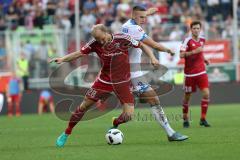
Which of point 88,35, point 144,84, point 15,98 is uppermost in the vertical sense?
point 88,35

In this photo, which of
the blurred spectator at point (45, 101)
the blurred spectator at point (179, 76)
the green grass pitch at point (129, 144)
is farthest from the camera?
the blurred spectator at point (179, 76)

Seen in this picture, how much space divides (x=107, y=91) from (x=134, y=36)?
1187 millimetres

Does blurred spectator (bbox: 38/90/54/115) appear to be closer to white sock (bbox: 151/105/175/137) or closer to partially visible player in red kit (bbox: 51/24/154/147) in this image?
partially visible player in red kit (bbox: 51/24/154/147)

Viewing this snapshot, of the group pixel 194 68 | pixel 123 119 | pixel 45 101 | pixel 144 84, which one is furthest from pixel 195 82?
pixel 45 101

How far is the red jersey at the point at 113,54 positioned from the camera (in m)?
12.9

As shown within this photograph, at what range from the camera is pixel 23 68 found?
96.1 feet

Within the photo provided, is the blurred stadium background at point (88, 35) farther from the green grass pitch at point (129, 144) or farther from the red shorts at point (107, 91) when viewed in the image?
the red shorts at point (107, 91)

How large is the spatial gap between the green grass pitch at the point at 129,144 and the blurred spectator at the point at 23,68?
34.0ft

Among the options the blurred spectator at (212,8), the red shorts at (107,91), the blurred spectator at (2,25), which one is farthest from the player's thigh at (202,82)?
the blurred spectator at (2,25)

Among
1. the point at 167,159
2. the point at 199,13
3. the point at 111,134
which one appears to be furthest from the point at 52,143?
the point at 199,13

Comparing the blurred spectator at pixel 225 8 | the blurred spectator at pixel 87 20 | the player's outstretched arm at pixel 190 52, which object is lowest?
the player's outstretched arm at pixel 190 52

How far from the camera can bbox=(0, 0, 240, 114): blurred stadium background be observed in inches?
1155

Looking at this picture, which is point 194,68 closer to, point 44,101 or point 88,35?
point 44,101

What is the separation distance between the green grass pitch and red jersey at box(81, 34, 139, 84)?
4.26 feet
